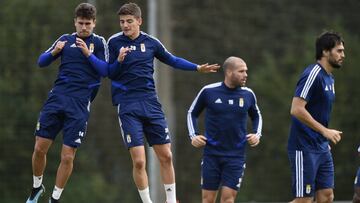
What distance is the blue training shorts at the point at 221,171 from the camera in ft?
36.6

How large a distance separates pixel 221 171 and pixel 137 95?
1.32 meters

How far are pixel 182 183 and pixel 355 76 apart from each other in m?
4.66

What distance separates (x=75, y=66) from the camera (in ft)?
35.7

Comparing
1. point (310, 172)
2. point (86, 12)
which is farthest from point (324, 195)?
point (86, 12)

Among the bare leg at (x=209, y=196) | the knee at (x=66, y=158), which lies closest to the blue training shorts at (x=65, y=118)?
the knee at (x=66, y=158)

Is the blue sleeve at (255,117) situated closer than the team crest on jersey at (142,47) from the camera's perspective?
No

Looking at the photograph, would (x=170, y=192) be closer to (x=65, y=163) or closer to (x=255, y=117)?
(x=65, y=163)

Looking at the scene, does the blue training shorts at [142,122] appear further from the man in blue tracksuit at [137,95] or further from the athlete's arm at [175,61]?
the athlete's arm at [175,61]

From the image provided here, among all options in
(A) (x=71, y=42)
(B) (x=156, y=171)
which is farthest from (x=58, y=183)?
(B) (x=156, y=171)

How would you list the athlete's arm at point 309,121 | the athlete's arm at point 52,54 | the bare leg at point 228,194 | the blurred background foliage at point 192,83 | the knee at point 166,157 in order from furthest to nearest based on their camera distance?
1. the blurred background foliage at point 192,83
2. the bare leg at point 228,194
3. the knee at point 166,157
4. the athlete's arm at point 52,54
5. the athlete's arm at point 309,121

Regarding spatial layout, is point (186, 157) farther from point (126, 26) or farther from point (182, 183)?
point (126, 26)

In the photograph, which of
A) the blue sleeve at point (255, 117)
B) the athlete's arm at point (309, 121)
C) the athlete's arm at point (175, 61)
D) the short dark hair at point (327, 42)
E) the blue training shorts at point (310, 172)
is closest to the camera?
the athlete's arm at point (309, 121)

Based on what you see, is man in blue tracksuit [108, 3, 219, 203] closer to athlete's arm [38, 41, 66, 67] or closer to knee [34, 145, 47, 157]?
athlete's arm [38, 41, 66, 67]

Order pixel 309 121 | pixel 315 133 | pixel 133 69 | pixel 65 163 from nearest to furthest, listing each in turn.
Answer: pixel 309 121
pixel 315 133
pixel 133 69
pixel 65 163
